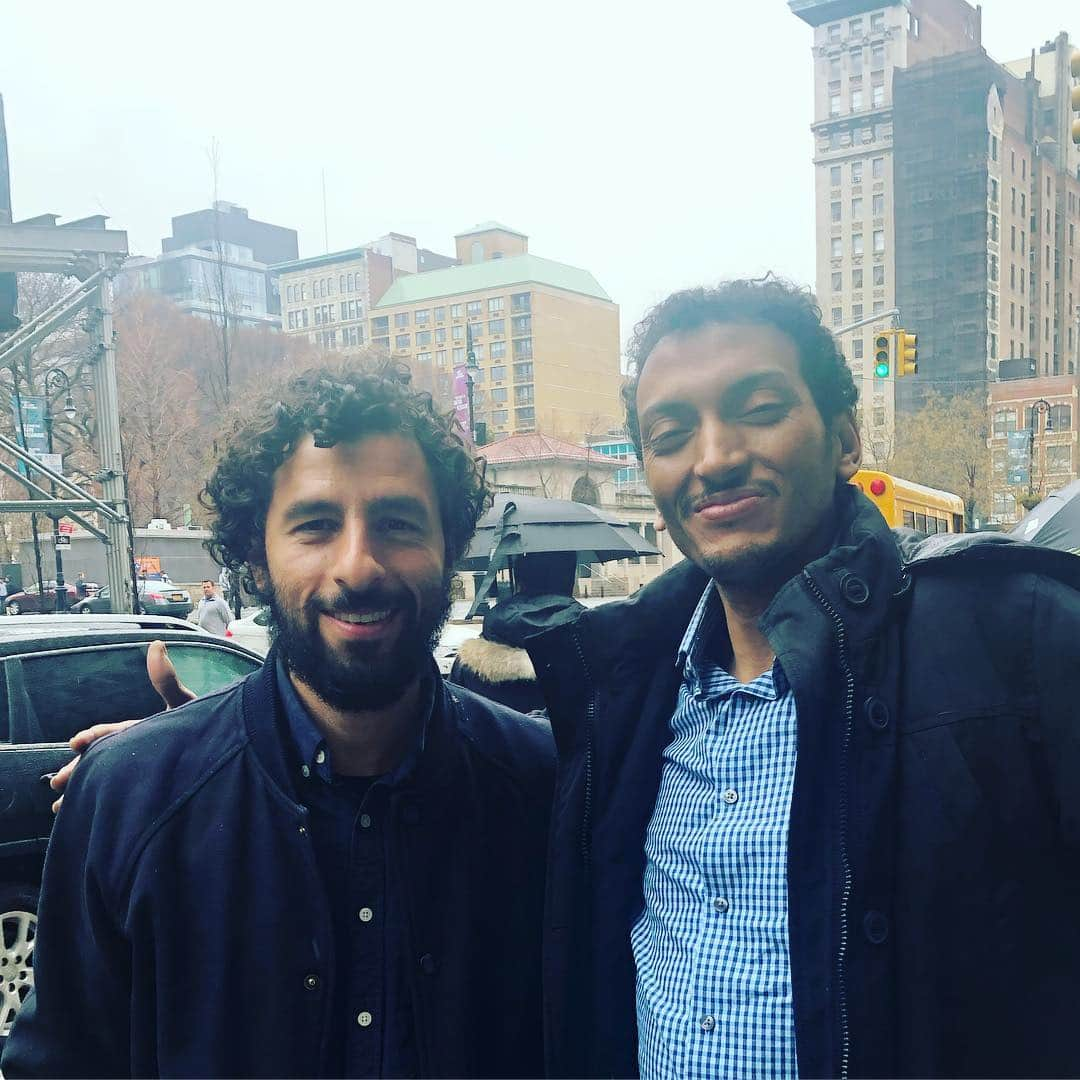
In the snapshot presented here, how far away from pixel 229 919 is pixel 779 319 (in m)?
1.69

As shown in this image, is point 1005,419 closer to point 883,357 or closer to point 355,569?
point 883,357

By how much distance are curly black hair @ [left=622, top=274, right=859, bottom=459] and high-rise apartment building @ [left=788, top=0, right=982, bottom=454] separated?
9540cm

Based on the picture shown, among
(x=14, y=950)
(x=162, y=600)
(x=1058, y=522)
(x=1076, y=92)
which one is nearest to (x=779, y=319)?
(x=14, y=950)

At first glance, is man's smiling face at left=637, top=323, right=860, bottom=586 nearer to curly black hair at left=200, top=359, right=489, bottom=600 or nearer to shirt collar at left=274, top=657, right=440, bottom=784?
curly black hair at left=200, top=359, right=489, bottom=600

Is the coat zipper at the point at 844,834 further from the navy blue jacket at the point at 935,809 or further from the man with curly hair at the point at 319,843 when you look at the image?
the man with curly hair at the point at 319,843

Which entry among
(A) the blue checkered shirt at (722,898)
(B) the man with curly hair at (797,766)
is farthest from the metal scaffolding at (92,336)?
(A) the blue checkered shirt at (722,898)

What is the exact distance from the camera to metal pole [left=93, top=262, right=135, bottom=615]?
11.2 meters

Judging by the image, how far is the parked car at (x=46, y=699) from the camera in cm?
502

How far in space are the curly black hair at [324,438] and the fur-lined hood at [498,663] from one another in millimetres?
2547

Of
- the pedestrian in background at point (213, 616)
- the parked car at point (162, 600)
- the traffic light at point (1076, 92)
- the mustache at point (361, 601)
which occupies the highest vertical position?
the traffic light at point (1076, 92)

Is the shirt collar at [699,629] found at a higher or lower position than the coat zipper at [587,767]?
higher

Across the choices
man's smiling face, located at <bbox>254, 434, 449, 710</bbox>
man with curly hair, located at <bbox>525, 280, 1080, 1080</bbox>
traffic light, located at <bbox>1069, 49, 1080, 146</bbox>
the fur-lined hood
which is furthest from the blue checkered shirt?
traffic light, located at <bbox>1069, 49, 1080, 146</bbox>

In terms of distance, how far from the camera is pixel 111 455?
11195 mm

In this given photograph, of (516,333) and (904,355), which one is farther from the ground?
(516,333)
